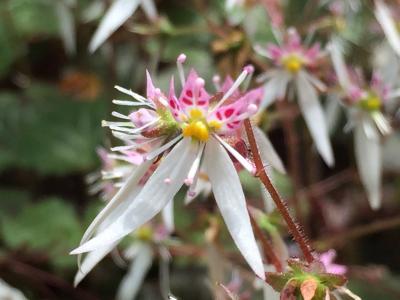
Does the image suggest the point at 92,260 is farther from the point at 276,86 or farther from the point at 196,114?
the point at 276,86

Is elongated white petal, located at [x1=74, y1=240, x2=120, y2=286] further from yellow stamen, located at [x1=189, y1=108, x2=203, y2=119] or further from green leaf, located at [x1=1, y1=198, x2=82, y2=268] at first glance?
green leaf, located at [x1=1, y1=198, x2=82, y2=268]

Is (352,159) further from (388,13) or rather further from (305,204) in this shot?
(388,13)

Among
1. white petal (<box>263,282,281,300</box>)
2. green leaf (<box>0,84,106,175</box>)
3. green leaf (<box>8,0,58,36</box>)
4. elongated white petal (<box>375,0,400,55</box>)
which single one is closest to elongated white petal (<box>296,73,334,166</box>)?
elongated white petal (<box>375,0,400,55</box>)

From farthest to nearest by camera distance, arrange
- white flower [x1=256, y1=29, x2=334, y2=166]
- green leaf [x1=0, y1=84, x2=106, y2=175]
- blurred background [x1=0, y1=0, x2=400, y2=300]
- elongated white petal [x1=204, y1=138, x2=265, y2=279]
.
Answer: green leaf [x1=0, y1=84, x2=106, y2=175], blurred background [x1=0, y1=0, x2=400, y2=300], white flower [x1=256, y1=29, x2=334, y2=166], elongated white petal [x1=204, y1=138, x2=265, y2=279]

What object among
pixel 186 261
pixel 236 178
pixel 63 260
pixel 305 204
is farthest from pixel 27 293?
pixel 236 178

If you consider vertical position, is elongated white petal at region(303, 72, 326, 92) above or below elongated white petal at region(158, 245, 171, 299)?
above

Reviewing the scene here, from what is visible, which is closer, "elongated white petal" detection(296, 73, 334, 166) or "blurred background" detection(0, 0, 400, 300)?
"elongated white petal" detection(296, 73, 334, 166)
